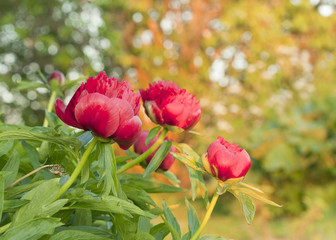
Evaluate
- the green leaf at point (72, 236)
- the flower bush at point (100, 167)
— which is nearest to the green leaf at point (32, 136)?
the flower bush at point (100, 167)

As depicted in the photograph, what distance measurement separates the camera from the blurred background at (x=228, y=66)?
4828 millimetres

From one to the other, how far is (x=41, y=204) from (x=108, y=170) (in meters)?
0.08

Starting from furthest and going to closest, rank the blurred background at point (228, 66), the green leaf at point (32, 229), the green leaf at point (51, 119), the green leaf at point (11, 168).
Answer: the blurred background at point (228, 66)
the green leaf at point (51, 119)
the green leaf at point (11, 168)
the green leaf at point (32, 229)

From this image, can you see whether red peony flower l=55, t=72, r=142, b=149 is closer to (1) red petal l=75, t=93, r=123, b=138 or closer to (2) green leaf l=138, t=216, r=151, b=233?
(1) red petal l=75, t=93, r=123, b=138

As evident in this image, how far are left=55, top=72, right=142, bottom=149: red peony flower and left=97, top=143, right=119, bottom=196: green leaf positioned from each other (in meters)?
0.02

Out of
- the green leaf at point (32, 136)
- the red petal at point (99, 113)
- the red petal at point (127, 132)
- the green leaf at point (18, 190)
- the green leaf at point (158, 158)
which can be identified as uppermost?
the red petal at point (99, 113)

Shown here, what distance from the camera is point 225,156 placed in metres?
0.54

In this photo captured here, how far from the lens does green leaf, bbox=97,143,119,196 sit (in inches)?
19.5

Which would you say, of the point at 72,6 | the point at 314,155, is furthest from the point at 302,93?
the point at 72,6

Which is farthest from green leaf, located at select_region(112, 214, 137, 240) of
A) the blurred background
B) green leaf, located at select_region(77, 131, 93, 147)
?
the blurred background

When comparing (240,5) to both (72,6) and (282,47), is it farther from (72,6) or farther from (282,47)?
(72,6)

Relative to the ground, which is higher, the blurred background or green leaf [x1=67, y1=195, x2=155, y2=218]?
green leaf [x1=67, y1=195, x2=155, y2=218]

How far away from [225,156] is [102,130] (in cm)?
16

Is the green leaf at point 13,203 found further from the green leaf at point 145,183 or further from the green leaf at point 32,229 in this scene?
the green leaf at point 145,183
